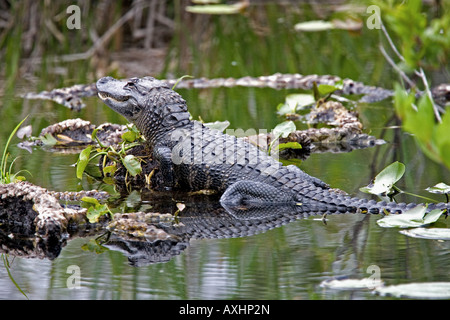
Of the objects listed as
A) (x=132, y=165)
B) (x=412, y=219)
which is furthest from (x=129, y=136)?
(x=412, y=219)

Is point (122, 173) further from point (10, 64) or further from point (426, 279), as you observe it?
point (10, 64)

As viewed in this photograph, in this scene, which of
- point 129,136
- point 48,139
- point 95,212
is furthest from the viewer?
point 48,139

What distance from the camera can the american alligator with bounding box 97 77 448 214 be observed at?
452 cm

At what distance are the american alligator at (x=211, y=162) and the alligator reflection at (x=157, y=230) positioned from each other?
11 centimetres

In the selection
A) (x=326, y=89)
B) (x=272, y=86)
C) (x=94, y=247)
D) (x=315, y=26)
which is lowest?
(x=94, y=247)

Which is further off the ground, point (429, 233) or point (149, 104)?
point (149, 104)

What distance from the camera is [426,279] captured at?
3283mm

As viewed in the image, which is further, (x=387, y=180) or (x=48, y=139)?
(x=48, y=139)

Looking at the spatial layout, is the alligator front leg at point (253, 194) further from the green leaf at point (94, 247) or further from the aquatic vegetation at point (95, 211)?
the green leaf at point (94, 247)

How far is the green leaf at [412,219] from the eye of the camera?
399cm

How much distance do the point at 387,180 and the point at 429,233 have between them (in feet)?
2.84

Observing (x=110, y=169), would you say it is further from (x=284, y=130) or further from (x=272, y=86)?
(x=272, y=86)

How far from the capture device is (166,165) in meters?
5.00

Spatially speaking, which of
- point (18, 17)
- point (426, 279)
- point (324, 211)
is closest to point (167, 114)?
point (324, 211)
